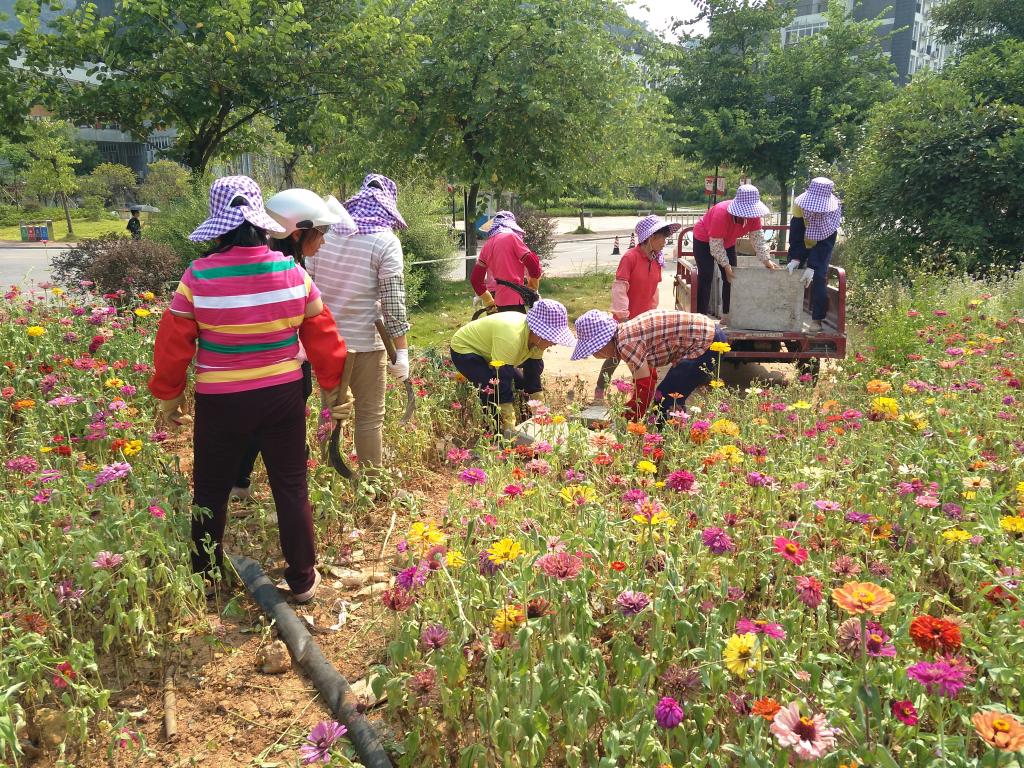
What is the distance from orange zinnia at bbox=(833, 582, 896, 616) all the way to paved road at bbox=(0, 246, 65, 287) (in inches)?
639

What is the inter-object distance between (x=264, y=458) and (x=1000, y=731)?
2.68 metres

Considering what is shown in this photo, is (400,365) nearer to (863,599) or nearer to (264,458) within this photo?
(264,458)

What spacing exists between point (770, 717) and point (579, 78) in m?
13.4

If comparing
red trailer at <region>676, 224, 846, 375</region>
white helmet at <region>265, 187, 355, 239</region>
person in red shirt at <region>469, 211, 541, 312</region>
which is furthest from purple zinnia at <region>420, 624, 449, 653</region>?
red trailer at <region>676, 224, 846, 375</region>

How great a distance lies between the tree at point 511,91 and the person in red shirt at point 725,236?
259 inches

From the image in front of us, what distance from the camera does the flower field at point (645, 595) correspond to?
1.97 m

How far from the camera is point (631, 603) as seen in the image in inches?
84.4

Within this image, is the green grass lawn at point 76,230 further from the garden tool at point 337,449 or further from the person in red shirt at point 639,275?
the garden tool at point 337,449

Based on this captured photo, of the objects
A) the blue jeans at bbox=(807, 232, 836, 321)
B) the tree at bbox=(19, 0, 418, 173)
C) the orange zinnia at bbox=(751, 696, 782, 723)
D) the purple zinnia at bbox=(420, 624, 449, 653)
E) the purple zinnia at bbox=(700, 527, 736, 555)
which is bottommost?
the purple zinnia at bbox=(420, 624, 449, 653)

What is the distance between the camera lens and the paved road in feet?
54.5

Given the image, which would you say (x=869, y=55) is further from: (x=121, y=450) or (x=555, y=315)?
(x=121, y=450)

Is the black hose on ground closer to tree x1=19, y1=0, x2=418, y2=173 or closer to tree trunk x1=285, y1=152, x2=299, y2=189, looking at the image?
tree x1=19, y1=0, x2=418, y2=173

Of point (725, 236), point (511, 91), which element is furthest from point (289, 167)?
point (725, 236)

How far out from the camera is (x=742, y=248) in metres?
9.37
